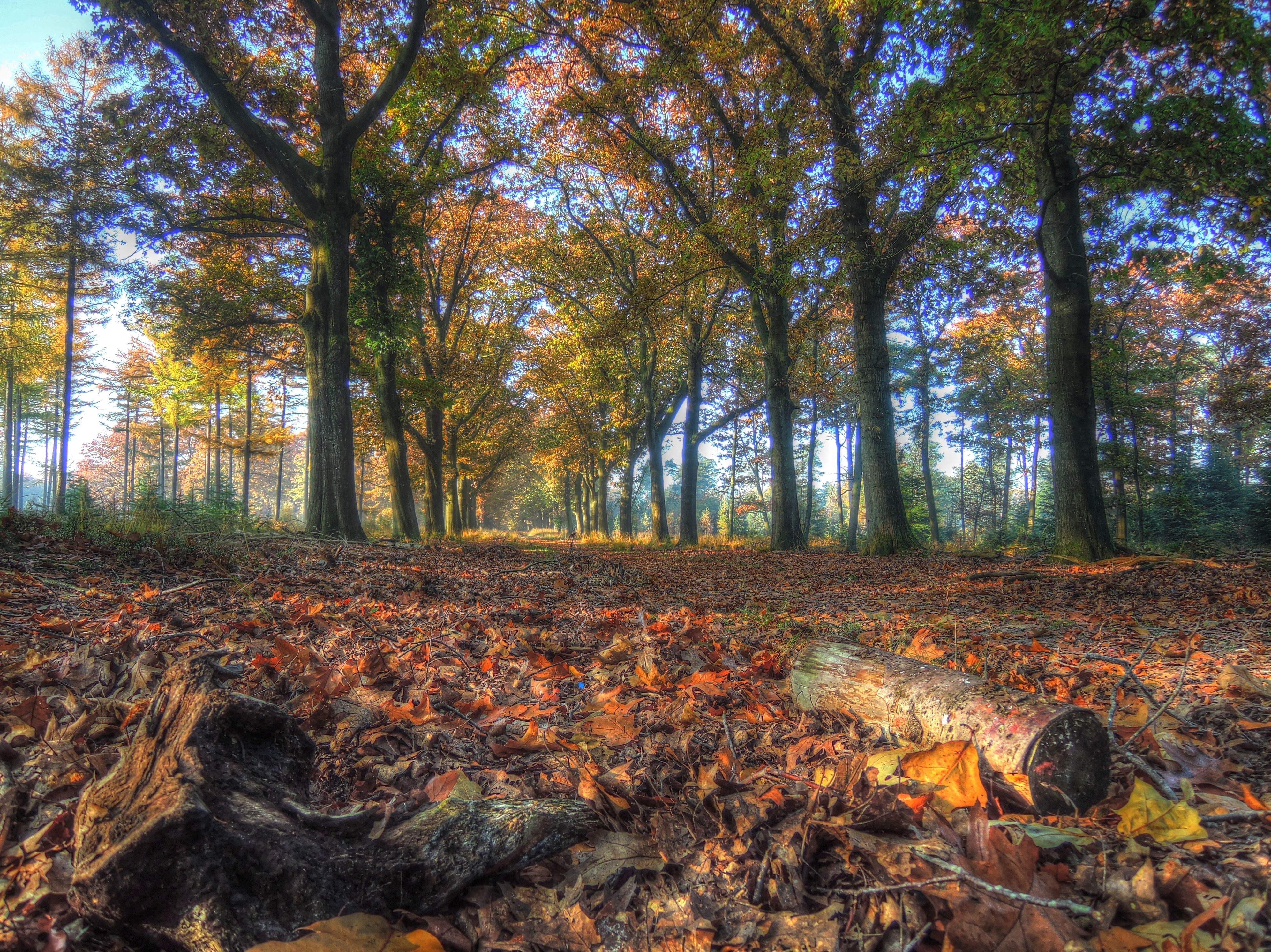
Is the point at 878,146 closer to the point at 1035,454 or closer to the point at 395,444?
the point at 395,444

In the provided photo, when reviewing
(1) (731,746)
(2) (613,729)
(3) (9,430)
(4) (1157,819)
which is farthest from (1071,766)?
(3) (9,430)

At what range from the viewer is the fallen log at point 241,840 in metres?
0.98

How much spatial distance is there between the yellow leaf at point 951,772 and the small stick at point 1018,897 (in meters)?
0.33

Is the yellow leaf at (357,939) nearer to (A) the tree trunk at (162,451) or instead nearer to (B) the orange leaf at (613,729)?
(B) the orange leaf at (613,729)

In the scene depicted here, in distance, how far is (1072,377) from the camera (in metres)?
7.51

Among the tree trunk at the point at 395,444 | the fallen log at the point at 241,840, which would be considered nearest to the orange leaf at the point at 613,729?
the fallen log at the point at 241,840

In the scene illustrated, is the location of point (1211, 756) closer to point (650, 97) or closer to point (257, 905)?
point (257, 905)

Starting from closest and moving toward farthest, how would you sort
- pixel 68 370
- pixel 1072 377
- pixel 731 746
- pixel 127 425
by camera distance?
pixel 731 746
pixel 1072 377
pixel 68 370
pixel 127 425

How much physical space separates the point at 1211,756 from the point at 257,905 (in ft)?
8.35

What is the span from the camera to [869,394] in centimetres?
1035

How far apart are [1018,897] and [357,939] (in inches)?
47.4

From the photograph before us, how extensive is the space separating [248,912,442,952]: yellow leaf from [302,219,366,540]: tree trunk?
349 inches

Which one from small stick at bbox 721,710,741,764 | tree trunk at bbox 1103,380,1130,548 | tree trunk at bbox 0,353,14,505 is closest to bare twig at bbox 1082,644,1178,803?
small stick at bbox 721,710,741,764

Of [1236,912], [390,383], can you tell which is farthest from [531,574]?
[390,383]
